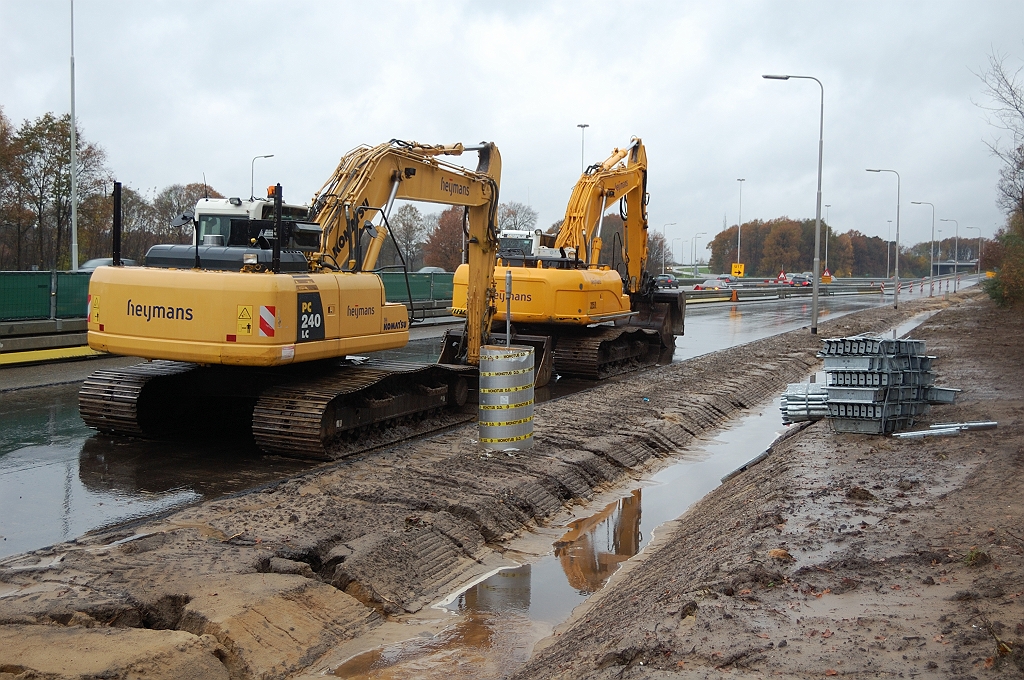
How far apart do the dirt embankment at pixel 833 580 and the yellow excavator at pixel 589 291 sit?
23.6 feet

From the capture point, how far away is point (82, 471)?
31.0 ft

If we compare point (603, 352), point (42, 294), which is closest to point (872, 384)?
point (603, 352)

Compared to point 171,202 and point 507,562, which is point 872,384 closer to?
point 507,562

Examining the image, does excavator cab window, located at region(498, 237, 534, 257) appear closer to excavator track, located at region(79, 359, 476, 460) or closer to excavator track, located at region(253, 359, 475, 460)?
excavator track, located at region(253, 359, 475, 460)

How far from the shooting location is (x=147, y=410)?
35.7 ft

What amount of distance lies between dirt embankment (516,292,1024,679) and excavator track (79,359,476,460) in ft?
12.8

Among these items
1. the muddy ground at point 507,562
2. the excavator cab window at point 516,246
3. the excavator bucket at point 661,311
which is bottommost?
the muddy ground at point 507,562

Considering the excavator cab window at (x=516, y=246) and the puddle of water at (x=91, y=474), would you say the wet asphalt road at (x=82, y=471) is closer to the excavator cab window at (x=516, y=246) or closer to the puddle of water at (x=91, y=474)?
the puddle of water at (x=91, y=474)

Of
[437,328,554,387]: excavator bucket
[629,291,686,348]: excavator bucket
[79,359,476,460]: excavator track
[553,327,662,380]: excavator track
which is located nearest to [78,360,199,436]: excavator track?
[79,359,476,460]: excavator track

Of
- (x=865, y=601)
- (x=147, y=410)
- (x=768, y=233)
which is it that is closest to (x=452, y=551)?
(x=865, y=601)

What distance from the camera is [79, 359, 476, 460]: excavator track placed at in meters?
10.1

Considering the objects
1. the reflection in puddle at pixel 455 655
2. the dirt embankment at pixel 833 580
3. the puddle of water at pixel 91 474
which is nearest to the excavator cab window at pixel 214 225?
the puddle of water at pixel 91 474

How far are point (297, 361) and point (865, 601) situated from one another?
6.38m

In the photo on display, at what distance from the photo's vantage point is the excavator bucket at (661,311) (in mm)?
22000
